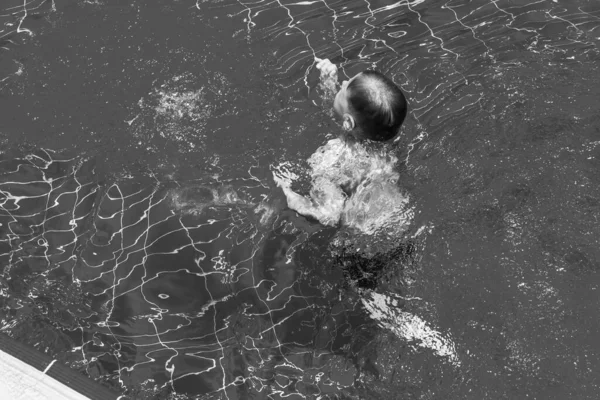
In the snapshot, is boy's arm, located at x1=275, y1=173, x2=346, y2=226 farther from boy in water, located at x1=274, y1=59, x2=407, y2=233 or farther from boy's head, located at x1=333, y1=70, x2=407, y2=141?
boy's head, located at x1=333, y1=70, x2=407, y2=141

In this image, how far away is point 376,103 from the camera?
2.13m

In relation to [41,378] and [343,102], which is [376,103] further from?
[41,378]

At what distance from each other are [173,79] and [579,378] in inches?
91.0

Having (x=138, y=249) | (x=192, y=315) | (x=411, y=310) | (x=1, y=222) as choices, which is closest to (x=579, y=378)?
(x=411, y=310)

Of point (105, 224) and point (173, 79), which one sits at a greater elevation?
point (173, 79)

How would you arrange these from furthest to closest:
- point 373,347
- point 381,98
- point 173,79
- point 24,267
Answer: point 173,79 < point 24,267 < point 373,347 < point 381,98

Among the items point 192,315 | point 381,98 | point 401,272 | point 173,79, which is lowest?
point 192,315

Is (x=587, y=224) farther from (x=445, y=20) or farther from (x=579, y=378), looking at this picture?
(x=445, y=20)

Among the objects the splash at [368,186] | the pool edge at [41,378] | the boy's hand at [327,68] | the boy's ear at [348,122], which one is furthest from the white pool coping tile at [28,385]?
the boy's hand at [327,68]

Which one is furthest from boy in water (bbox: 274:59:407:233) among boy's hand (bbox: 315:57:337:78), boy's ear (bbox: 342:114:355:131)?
boy's hand (bbox: 315:57:337:78)

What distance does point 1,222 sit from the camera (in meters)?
2.82

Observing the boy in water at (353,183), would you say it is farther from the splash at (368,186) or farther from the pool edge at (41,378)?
the pool edge at (41,378)

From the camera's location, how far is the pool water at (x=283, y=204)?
2.39 m

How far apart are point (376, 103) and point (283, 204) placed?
823mm
